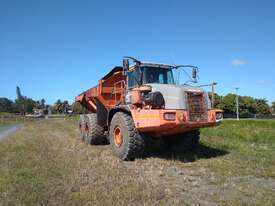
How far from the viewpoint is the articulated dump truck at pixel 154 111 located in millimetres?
8797

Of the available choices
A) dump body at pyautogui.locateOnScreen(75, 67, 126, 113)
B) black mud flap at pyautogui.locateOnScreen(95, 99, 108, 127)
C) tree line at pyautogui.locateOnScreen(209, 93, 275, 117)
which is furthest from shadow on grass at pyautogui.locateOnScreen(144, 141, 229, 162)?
tree line at pyautogui.locateOnScreen(209, 93, 275, 117)

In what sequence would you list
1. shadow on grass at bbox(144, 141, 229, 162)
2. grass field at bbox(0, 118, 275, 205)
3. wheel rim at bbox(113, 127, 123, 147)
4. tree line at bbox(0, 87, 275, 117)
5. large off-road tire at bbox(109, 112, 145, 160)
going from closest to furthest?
grass field at bbox(0, 118, 275, 205) → large off-road tire at bbox(109, 112, 145, 160) → shadow on grass at bbox(144, 141, 229, 162) → wheel rim at bbox(113, 127, 123, 147) → tree line at bbox(0, 87, 275, 117)

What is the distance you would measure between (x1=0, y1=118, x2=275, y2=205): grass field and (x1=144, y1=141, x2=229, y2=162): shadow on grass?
0.09 feet

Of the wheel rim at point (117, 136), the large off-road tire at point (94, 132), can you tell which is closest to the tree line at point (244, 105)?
the large off-road tire at point (94, 132)

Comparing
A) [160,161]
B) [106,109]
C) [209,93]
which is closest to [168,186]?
[160,161]

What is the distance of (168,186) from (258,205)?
1775mm

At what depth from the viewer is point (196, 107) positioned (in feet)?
30.3

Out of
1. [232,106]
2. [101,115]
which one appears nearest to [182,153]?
[101,115]

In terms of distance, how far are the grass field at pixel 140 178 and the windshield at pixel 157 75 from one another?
2215 millimetres

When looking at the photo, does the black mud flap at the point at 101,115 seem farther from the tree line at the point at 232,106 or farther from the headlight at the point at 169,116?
the tree line at the point at 232,106

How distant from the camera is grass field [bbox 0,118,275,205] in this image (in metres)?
5.68

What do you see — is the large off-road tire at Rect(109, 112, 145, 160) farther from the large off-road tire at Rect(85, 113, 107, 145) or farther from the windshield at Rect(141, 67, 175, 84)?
the large off-road tire at Rect(85, 113, 107, 145)

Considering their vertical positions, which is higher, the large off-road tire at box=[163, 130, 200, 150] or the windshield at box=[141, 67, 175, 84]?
the windshield at box=[141, 67, 175, 84]

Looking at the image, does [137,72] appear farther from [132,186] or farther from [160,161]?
[132,186]
